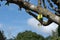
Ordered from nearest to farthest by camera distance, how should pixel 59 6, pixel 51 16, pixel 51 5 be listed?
pixel 51 16, pixel 59 6, pixel 51 5

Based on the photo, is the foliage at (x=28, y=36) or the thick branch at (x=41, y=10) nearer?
the thick branch at (x=41, y=10)

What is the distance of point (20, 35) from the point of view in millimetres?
66812

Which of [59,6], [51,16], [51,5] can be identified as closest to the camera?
[51,16]

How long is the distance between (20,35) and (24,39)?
164cm

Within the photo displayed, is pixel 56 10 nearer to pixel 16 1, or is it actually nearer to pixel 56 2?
pixel 56 2

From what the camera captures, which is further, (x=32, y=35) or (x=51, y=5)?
(x=32, y=35)

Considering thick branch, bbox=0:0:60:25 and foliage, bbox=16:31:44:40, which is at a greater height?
thick branch, bbox=0:0:60:25

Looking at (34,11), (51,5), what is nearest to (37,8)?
(34,11)

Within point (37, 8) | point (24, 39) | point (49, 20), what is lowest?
point (24, 39)

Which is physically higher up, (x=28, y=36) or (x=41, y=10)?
(x=41, y=10)

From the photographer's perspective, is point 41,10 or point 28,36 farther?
point 28,36

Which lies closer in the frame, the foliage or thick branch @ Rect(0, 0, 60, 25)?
thick branch @ Rect(0, 0, 60, 25)

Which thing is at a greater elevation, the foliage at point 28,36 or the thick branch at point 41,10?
the thick branch at point 41,10

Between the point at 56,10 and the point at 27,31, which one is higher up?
the point at 56,10
